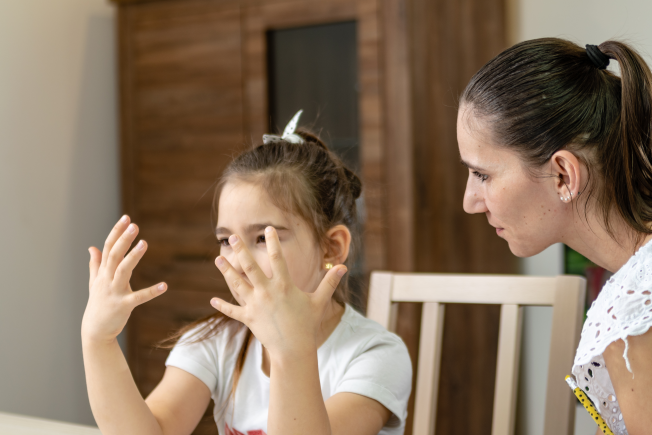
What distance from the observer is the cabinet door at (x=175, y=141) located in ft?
6.54

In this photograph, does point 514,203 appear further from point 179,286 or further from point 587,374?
point 179,286

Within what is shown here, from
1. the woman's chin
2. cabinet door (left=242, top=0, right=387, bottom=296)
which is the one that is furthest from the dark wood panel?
the woman's chin

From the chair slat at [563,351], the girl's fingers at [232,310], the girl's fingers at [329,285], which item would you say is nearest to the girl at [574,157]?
the chair slat at [563,351]

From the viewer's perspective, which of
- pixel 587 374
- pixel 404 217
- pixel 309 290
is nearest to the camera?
pixel 587 374

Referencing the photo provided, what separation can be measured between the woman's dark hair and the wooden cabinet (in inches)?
37.4

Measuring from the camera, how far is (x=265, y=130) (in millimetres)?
1931

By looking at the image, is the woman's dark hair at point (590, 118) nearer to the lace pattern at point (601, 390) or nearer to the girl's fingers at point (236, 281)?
the lace pattern at point (601, 390)

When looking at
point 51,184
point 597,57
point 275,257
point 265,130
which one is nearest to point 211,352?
point 275,257

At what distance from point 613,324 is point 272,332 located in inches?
13.8

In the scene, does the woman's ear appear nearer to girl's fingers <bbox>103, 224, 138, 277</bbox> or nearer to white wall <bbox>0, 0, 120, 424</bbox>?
girl's fingers <bbox>103, 224, 138, 277</bbox>

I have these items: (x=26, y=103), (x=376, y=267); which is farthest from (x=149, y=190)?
(x=376, y=267)

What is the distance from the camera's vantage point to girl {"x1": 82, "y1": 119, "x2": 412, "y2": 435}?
0.62 metres

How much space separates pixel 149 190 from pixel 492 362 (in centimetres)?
134

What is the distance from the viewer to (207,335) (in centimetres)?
101
